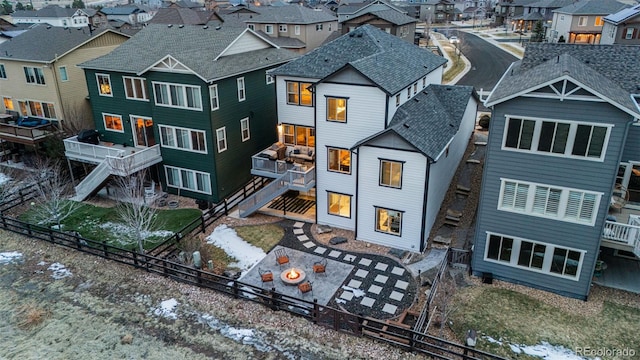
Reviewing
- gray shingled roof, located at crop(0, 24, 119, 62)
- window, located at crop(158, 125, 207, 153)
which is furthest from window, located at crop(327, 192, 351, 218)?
gray shingled roof, located at crop(0, 24, 119, 62)

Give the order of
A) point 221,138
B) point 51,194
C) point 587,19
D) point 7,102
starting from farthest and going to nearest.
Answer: point 587,19 → point 7,102 → point 221,138 → point 51,194

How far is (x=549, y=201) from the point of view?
1812 cm

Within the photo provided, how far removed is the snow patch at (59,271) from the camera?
2077 centimetres

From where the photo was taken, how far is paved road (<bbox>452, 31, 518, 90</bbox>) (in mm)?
53469

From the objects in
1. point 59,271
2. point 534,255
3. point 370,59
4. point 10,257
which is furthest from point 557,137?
point 10,257

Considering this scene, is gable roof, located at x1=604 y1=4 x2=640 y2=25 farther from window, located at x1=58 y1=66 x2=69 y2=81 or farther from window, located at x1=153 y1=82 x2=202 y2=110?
window, located at x1=58 y1=66 x2=69 y2=81

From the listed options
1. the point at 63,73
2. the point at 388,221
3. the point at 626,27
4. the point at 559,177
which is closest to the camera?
the point at 559,177

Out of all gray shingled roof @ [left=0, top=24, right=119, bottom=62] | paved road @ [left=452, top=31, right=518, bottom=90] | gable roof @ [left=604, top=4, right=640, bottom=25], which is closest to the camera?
gray shingled roof @ [left=0, top=24, right=119, bottom=62]

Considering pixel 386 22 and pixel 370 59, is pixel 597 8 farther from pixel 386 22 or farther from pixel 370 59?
pixel 370 59

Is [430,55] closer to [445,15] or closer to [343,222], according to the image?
[343,222]

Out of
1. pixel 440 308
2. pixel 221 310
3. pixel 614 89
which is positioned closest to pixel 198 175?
pixel 221 310

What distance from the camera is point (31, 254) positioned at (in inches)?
894

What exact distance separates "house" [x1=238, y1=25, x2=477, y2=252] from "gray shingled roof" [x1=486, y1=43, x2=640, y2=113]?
189 inches

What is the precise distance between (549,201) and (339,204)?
36.5 feet
